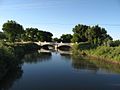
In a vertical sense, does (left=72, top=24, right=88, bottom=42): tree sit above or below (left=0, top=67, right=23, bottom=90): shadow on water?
above

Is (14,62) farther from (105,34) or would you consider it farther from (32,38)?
(32,38)

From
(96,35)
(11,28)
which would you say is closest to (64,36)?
(96,35)

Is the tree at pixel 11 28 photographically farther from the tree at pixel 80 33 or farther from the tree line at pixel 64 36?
the tree at pixel 80 33

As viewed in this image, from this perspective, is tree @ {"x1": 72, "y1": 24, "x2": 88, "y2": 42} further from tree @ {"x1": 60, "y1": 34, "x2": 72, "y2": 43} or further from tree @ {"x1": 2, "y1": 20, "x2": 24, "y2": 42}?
tree @ {"x1": 2, "y1": 20, "x2": 24, "y2": 42}

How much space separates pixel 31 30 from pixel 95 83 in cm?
10068

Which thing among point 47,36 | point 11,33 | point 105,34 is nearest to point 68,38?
point 47,36

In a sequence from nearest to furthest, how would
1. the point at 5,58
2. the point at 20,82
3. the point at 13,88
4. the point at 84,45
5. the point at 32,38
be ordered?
the point at 13,88, the point at 20,82, the point at 5,58, the point at 84,45, the point at 32,38

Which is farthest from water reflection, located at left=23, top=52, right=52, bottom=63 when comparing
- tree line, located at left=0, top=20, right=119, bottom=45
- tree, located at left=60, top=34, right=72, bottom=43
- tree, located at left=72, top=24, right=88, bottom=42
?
tree, located at left=60, top=34, right=72, bottom=43

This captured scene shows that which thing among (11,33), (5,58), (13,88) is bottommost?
(13,88)

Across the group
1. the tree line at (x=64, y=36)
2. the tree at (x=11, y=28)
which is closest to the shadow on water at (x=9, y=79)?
the tree line at (x=64, y=36)

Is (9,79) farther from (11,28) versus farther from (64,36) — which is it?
(64,36)

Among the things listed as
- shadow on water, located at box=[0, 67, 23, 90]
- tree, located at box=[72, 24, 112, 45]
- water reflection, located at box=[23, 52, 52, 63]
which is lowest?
shadow on water, located at box=[0, 67, 23, 90]

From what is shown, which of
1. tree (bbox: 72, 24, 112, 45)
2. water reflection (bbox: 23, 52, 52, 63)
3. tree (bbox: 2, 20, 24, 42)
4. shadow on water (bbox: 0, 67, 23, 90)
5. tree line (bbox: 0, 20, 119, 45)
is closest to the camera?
shadow on water (bbox: 0, 67, 23, 90)

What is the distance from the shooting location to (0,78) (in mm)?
29391
